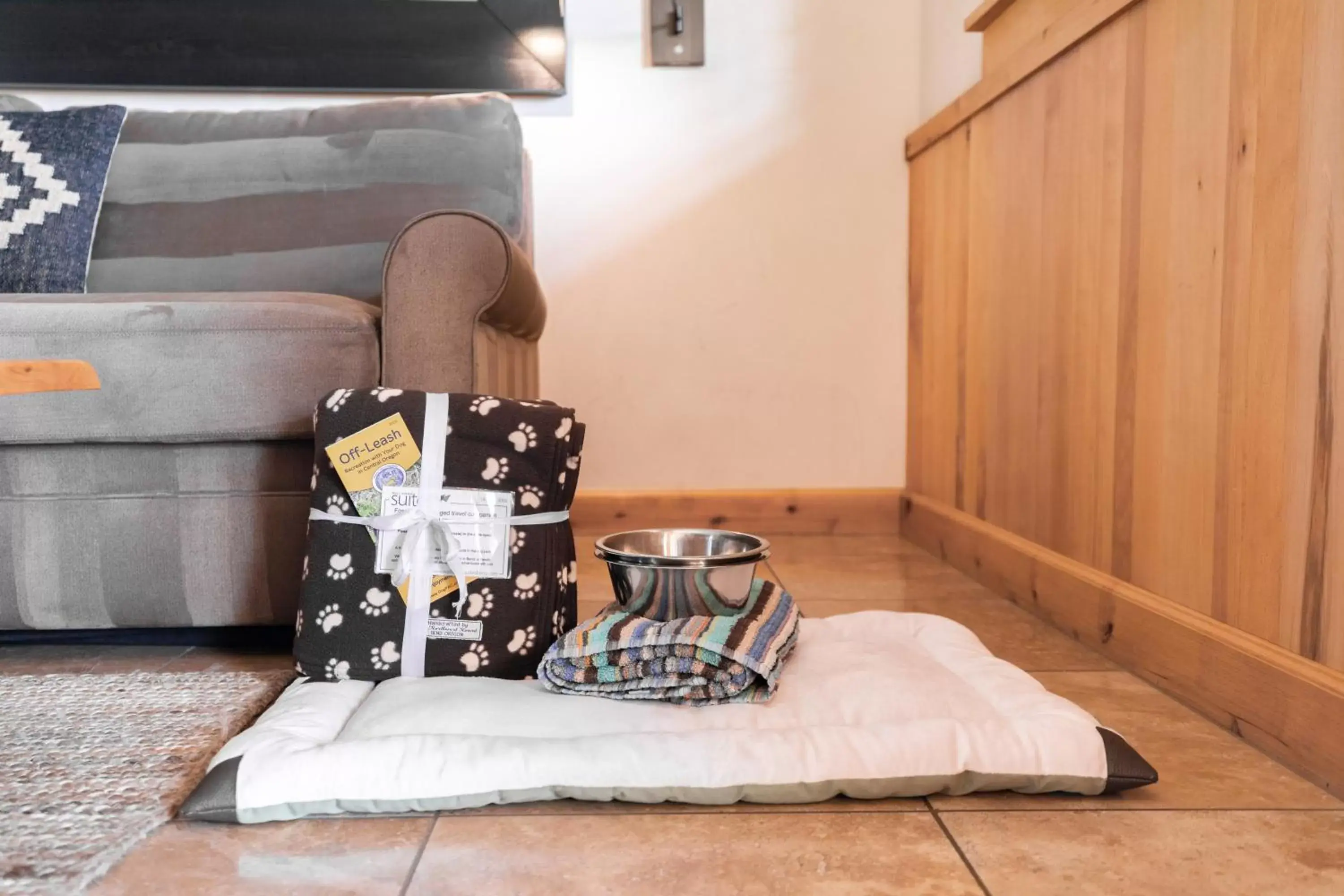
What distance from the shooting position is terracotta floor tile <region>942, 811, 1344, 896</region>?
710 mm

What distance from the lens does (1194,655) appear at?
1105mm

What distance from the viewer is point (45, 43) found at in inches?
89.7

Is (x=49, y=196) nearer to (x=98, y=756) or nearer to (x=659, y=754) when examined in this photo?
(x=98, y=756)

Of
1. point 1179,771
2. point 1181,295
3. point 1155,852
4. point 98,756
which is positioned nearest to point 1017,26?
point 1181,295

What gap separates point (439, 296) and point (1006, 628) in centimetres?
93

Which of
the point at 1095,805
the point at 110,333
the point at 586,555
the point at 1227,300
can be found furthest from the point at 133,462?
the point at 1227,300

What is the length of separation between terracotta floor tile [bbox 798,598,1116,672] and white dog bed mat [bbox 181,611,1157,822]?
1.19 ft

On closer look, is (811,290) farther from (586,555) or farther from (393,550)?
(393,550)

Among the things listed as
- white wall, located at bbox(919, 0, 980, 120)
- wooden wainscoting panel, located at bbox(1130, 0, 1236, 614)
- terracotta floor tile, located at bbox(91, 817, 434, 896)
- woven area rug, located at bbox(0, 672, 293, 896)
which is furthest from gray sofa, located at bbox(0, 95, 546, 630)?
white wall, located at bbox(919, 0, 980, 120)

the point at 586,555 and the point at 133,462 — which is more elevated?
the point at 133,462

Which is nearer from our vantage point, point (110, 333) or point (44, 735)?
point (44, 735)

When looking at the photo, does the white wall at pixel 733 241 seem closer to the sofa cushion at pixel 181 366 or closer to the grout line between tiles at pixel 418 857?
the sofa cushion at pixel 181 366

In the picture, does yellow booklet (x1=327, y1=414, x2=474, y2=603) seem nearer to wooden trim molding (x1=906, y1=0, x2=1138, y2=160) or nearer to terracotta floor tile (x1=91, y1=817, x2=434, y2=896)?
terracotta floor tile (x1=91, y1=817, x2=434, y2=896)

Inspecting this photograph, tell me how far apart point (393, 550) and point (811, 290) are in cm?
155
